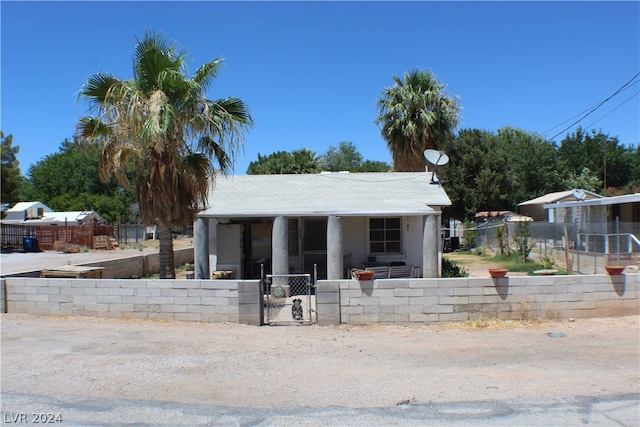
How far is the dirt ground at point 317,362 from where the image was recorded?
5660 millimetres

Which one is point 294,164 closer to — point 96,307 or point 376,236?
point 376,236

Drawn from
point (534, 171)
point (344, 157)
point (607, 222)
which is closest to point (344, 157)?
point (344, 157)

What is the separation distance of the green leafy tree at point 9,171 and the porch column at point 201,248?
29.2m

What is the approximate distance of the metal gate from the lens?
9.45m

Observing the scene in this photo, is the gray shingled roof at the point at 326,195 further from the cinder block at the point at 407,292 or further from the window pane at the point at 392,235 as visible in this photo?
the cinder block at the point at 407,292

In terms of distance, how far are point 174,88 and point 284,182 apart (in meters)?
6.52

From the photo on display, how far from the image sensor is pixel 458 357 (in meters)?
7.04

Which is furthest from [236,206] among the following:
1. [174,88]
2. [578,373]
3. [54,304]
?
[578,373]

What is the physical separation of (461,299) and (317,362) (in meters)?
3.55

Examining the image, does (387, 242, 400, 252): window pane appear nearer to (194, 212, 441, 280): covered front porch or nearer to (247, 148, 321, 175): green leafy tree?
(194, 212, 441, 280): covered front porch

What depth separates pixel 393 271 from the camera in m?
13.1

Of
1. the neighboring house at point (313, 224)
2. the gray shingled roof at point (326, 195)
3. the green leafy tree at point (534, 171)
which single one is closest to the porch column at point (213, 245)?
the neighboring house at point (313, 224)

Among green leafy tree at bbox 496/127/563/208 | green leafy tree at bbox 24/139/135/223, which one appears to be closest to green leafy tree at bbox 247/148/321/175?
green leafy tree at bbox 496/127/563/208

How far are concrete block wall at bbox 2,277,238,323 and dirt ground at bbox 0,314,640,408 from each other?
31 centimetres
